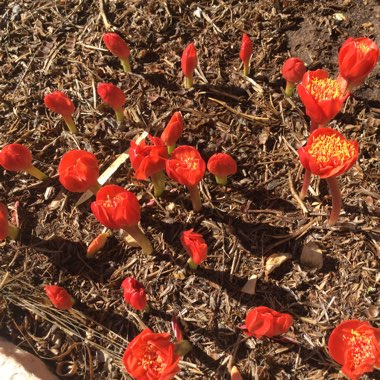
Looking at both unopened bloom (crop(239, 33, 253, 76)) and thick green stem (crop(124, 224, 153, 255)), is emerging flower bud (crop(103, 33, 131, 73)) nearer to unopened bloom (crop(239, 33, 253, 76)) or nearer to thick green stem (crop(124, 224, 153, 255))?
unopened bloom (crop(239, 33, 253, 76))

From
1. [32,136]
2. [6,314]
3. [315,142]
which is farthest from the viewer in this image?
[32,136]

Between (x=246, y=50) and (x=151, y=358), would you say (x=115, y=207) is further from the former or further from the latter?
(x=246, y=50)

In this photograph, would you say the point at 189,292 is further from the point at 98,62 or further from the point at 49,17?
the point at 49,17

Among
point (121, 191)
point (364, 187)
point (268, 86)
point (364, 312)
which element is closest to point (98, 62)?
point (268, 86)

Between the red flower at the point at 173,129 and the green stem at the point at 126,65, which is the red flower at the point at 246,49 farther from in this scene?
the green stem at the point at 126,65

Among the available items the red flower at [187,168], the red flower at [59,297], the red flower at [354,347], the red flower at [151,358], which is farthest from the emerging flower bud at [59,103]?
the red flower at [354,347]

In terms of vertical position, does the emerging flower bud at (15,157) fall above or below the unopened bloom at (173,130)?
above

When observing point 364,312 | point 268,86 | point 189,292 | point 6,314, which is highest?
point 268,86
